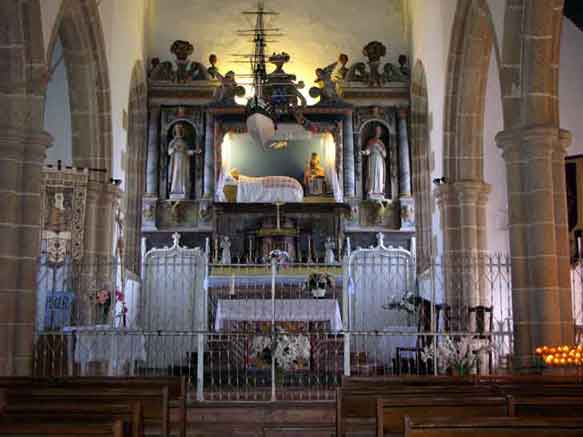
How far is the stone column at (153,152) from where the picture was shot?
18.6m

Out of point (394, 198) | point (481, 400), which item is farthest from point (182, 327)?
point (481, 400)

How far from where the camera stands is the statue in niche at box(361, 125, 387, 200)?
18562 millimetres

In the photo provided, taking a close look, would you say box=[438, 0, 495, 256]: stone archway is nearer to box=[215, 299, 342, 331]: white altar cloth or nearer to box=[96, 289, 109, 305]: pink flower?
box=[215, 299, 342, 331]: white altar cloth

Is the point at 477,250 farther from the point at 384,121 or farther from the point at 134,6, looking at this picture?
the point at 134,6

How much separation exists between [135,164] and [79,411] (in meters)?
14.2

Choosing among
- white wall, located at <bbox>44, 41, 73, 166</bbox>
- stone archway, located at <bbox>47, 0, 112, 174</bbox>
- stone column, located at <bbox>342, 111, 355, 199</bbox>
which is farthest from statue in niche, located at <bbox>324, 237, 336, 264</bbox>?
white wall, located at <bbox>44, 41, 73, 166</bbox>

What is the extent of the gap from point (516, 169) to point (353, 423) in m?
3.80

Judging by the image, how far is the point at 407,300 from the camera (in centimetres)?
1516

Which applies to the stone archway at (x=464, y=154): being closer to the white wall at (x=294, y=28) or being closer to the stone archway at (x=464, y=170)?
the stone archway at (x=464, y=170)

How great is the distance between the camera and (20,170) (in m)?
10.2

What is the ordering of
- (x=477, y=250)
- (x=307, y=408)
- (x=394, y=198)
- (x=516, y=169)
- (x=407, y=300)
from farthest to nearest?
(x=394, y=198) → (x=407, y=300) → (x=477, y=250) → (x=516, y=169) → (x=307, y=408)

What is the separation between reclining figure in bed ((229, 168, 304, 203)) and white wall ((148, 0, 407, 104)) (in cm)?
262

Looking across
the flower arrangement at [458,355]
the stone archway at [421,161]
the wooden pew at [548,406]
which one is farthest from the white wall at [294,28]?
the wooden pew at [548,406]

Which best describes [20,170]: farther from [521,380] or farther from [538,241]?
[521,380]
